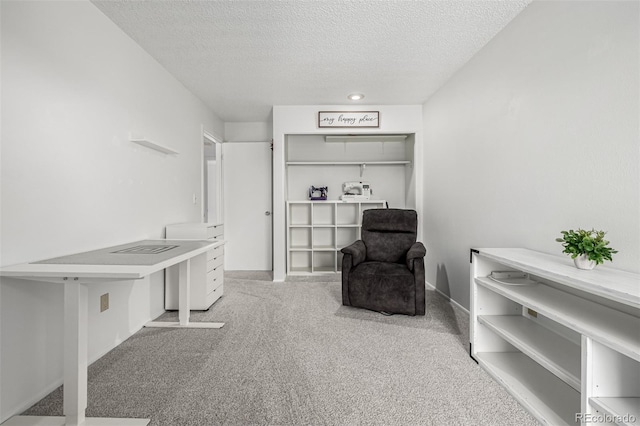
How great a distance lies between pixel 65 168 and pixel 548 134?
9.88 ft

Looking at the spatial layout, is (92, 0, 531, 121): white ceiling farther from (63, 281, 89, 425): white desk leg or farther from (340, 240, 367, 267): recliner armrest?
(63, 281, 89, 425): white desk leg

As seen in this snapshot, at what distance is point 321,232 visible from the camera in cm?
488

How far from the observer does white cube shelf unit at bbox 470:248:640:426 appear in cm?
121

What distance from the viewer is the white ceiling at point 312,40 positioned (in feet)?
6.88

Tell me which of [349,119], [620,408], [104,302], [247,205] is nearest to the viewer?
[620,408]

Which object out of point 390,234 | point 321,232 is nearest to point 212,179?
point 321,232

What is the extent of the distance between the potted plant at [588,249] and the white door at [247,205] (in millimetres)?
3937

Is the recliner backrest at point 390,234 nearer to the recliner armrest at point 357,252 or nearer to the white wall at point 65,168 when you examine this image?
the recliner armrest at point 357,252

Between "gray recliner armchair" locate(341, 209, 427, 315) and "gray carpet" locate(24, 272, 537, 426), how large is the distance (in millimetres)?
151

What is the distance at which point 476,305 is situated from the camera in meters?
2.06

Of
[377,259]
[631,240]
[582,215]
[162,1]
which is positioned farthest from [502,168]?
[162,1]

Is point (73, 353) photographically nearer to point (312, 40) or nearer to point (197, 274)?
point (197, 274)

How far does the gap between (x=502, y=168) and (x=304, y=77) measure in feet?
6.87

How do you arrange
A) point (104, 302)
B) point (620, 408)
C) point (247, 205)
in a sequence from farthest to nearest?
1. point (247, 205)
2. point (104, 302)
3. point (620, 408)
